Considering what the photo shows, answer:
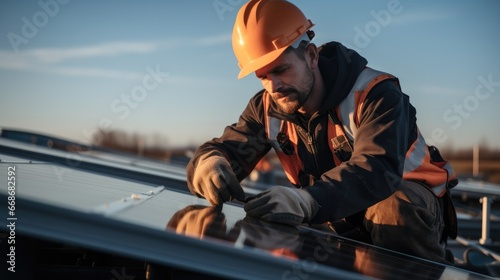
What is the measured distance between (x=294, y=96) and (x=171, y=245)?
74.7 inches

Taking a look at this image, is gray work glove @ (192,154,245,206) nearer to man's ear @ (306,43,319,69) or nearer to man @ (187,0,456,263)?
man @ (187,0,456,263)

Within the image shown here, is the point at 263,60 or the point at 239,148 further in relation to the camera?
the point at 239,148

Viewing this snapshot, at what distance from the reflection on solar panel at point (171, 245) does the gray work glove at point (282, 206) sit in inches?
1.9

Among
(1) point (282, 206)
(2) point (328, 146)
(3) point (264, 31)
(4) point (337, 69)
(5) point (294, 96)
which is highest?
(3) point (264, 31)

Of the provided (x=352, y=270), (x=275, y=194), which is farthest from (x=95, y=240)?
(x=275, y=194)

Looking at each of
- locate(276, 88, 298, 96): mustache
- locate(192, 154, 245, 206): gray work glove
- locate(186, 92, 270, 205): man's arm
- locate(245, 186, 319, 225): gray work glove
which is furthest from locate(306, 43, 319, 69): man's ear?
locate(245, 186, 319, 225): gray work glove

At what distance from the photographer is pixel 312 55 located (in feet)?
11.6

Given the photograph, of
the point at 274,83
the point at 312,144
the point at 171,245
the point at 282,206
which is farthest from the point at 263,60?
the point at 171,245

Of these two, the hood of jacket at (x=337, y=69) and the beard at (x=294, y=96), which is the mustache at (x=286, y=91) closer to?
the beard at (x=294, y=96)

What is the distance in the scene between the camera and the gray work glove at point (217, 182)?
3029 millimetres

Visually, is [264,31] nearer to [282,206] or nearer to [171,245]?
[282,206]

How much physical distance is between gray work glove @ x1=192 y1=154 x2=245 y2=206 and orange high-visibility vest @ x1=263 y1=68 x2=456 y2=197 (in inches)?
21.8

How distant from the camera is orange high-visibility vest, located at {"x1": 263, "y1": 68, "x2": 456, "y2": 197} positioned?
3260 millimetres

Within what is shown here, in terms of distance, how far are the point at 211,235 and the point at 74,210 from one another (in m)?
0.44
